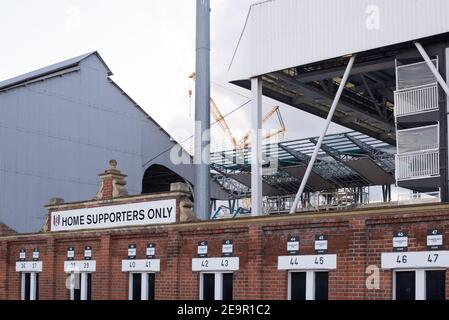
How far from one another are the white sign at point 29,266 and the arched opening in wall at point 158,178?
1804 centimetres

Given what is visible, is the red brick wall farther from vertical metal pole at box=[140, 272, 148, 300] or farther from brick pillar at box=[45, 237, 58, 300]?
vertical metal pole at box=[140, 272, 148, 300]

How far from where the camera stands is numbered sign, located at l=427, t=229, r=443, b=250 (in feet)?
52.5

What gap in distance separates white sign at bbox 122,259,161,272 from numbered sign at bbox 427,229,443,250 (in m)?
→ 8.48

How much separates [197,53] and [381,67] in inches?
251

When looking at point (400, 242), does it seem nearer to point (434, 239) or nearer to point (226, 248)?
point (434, 239)

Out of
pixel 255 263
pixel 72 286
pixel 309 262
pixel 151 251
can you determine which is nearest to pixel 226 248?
pixel 255 263

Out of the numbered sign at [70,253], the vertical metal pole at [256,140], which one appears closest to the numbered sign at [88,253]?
the numbered sign at [70,253]

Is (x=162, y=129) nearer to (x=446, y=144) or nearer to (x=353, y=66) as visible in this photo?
(x=353, y=66)

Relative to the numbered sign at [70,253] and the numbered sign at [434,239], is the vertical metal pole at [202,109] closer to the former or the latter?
the numbered sign at [70,253]

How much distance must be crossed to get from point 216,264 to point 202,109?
704 cm

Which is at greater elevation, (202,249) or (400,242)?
(400,242)

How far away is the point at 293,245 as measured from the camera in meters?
18.7

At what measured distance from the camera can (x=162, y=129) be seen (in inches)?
1715
